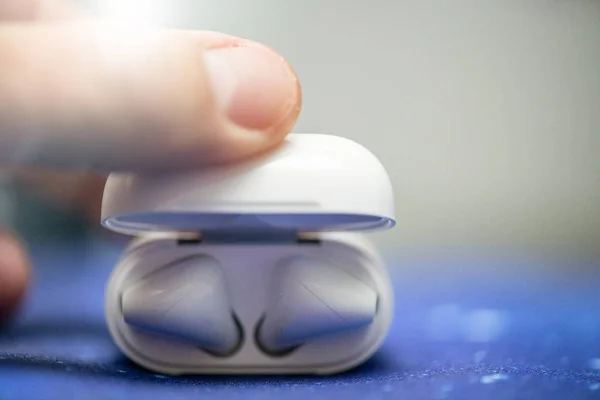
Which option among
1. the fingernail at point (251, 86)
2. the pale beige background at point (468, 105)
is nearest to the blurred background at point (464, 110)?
the pale beige background at point (468, 105)

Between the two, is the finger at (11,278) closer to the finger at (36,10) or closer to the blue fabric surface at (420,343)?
the blue fabric surface at (420,343)

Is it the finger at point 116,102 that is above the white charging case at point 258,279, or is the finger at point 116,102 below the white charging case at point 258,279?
above

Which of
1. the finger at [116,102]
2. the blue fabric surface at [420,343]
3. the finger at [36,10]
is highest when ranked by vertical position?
the finger at [36,10]

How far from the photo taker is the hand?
1.09ft

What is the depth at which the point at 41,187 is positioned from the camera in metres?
0.48

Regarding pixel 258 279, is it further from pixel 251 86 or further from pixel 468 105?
pixel 468 105

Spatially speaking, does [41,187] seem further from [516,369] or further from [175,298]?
[516,369]

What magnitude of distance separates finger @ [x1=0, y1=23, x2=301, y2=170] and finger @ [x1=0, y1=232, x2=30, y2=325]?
14 centimetres

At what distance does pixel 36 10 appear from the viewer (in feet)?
1.32

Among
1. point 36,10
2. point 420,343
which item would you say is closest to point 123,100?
point 36,10

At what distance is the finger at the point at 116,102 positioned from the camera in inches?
13.1

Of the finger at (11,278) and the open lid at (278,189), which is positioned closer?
the open lid at (278,189)

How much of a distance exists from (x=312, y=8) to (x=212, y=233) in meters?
0.19

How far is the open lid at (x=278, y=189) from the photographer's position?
0.34 meters
